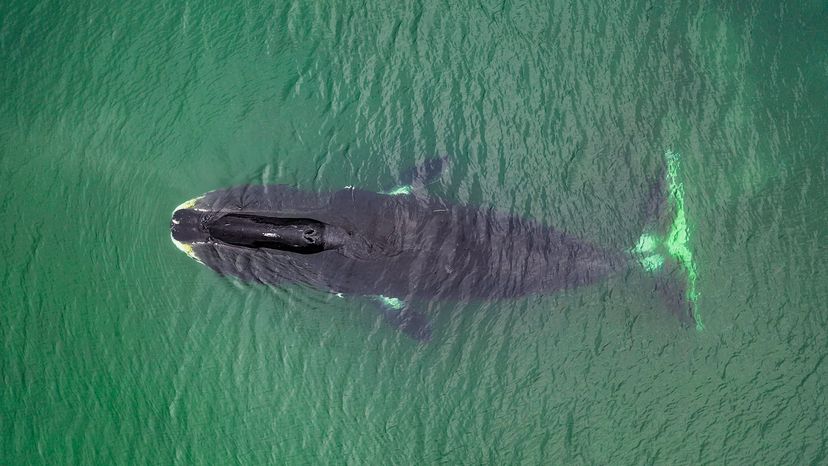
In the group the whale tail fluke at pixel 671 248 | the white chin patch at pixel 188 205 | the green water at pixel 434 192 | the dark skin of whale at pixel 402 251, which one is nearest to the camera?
the green water at pixel 434 192

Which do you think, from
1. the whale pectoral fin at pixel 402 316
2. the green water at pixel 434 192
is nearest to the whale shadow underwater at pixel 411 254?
the whale pectoral fin at pixel 402 316

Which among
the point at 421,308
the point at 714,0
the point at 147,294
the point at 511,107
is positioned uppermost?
the point at 714,0

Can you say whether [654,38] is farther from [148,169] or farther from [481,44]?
[148,169]

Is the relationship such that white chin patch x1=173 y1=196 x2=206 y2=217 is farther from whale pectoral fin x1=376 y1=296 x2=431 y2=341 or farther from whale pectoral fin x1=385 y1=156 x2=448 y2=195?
whale pectoral fin x1=376 y1=296 x2=431 y2=341

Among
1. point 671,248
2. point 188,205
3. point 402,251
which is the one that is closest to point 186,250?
point 188,205

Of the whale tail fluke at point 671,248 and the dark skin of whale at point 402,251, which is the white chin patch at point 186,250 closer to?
the dark skin of whale at point 402,251

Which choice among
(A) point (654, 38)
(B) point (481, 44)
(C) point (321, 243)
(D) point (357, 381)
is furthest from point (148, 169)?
(A) point (654, 38)

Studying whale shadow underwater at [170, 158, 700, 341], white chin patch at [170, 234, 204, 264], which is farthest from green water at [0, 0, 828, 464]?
whale shadow underwater at [170, 158, 700, 341]
